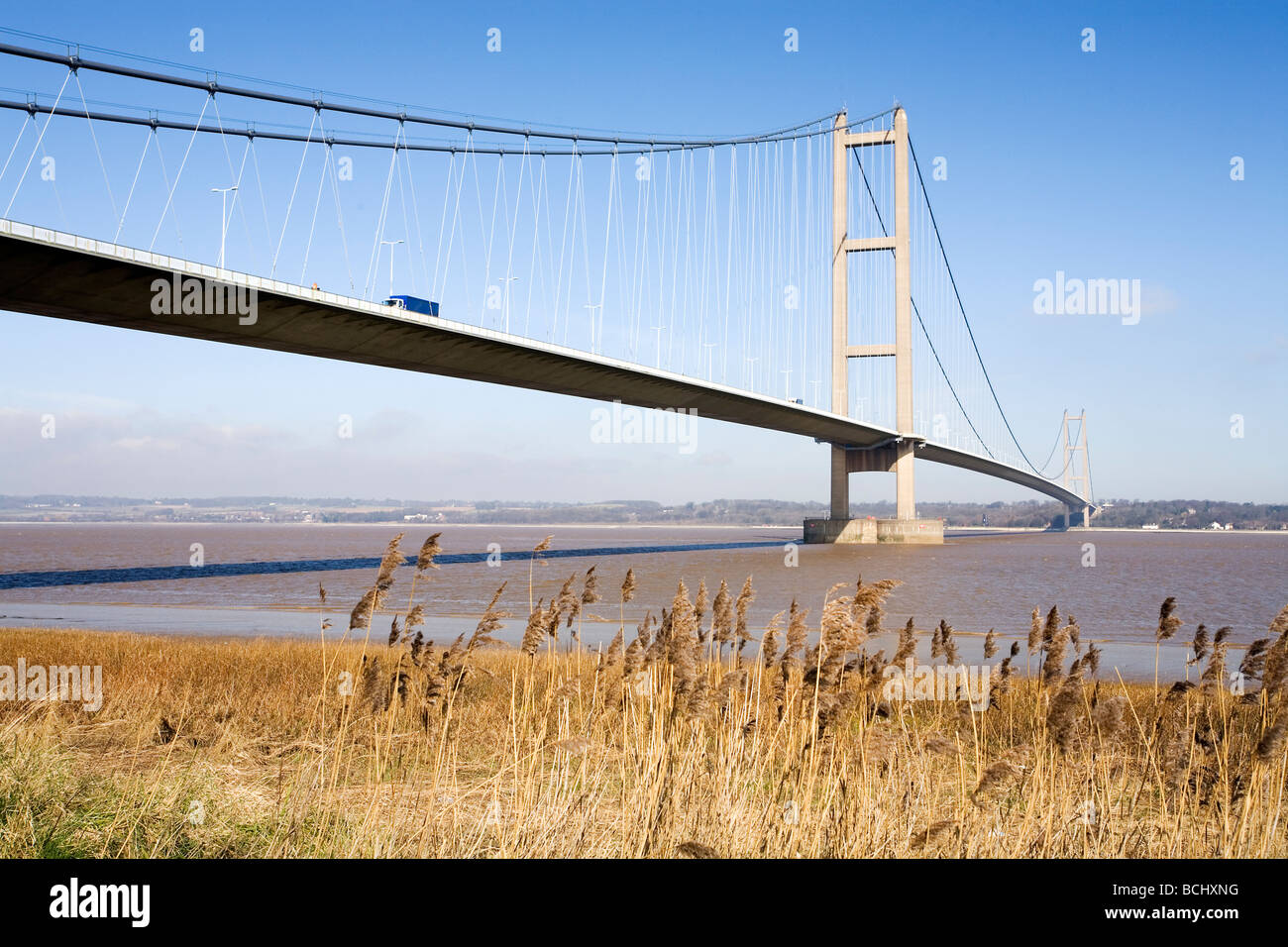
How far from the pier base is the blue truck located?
37122 millimetres

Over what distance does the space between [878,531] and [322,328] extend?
42.4 metres

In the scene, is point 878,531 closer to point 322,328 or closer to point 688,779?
point 322,328

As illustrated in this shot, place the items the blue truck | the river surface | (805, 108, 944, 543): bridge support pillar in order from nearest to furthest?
the river surface
the blue truck
(805, 108, 944, 543): bridge support pillar

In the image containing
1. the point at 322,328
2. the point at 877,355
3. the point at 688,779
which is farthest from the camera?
the point at 877,355

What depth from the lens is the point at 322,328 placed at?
3117 centimetres

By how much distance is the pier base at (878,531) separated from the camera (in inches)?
2454

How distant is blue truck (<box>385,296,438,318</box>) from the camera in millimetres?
32062

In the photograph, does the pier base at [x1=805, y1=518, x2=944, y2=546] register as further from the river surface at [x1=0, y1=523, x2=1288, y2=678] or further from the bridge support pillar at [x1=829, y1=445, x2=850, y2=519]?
the river surface at [x1=0, y1=523, x2=1288, y2=678]

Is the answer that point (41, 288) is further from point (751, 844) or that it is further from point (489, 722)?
point (751, 844)

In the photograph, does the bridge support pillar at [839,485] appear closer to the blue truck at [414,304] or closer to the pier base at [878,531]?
the pier base at [878,531]

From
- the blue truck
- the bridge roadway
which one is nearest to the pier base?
the bridge roadway

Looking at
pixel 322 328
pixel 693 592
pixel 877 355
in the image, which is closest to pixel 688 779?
pixel 693 592
